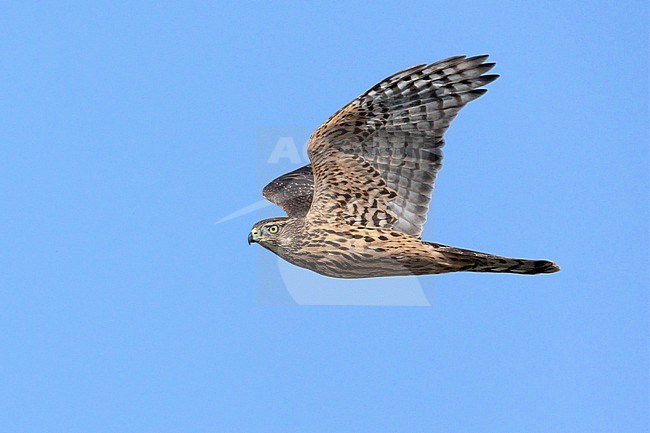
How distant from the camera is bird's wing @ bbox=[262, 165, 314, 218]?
689 inches

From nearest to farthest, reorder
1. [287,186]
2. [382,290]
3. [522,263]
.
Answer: [522,263] → [382,290] → [287,186]

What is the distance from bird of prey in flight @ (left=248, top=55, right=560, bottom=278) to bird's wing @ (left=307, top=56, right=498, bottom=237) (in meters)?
0.01

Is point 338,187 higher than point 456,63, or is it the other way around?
point 456,63

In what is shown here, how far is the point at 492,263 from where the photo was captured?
49.8 feet

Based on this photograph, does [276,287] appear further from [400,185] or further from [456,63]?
[456,63]

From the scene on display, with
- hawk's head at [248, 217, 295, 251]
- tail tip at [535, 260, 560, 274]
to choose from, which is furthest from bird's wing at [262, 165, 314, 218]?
tail tip at [535, 260, 560, 274]

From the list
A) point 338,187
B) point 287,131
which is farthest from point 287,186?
point 338,187

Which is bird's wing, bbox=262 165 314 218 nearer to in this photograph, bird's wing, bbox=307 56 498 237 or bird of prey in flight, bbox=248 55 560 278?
bird of prey in flight, bbox=248 55 560 278

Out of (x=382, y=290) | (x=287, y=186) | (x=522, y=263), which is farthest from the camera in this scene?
(x=287, y=186)

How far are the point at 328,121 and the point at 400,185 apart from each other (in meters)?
1.31

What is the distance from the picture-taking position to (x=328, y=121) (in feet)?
50.5

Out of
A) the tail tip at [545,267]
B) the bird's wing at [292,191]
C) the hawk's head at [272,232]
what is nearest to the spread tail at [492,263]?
the tail tip at [545,267]

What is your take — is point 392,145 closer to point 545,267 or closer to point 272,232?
point 272,232

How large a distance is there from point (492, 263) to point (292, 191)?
387 centimetres
